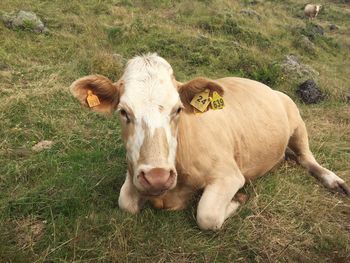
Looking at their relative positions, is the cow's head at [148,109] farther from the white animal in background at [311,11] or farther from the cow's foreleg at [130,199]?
the white animal in background at [311,11]

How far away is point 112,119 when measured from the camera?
22.1ft

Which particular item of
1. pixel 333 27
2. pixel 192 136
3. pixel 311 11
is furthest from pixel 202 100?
pixel 311 11

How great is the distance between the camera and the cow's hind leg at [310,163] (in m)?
5.30

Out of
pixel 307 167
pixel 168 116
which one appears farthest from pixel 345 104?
pixel 168 116

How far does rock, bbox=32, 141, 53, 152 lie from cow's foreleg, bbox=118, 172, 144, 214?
1.75 m

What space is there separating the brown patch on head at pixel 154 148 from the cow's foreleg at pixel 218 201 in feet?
2.92

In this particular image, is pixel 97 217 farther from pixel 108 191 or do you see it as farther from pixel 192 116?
pixel 192 116

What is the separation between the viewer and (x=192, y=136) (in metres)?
4.50

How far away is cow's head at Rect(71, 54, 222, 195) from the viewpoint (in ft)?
11.3

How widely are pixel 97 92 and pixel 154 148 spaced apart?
0.88 metres

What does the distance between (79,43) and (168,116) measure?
7851 mm

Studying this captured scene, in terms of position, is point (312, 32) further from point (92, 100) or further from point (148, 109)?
point (148, 109)

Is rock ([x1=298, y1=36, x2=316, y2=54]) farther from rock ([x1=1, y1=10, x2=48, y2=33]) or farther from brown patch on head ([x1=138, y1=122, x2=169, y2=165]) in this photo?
brown patch on head ([x1=138, y1=122, x2=169, y2=165])

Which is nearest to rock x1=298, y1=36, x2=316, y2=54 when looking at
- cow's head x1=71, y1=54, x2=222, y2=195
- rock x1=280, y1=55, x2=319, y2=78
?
rock x1=280, y1=55, x2=319, y2=78
